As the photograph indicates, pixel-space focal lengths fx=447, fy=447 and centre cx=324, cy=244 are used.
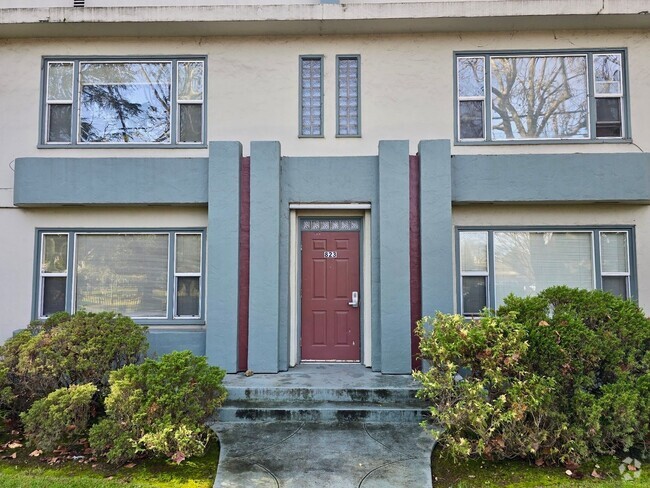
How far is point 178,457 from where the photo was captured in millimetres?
4684

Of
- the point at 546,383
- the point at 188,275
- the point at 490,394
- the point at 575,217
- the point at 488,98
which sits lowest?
the point at 490,394

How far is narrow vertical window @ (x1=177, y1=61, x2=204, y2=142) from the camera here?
8086mm

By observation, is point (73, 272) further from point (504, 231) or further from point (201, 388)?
point (504, 231)

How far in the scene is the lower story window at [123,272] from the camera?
7863mm

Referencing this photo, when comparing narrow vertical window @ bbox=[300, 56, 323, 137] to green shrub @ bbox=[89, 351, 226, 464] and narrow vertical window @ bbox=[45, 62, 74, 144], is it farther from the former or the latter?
green shrub @ bbox=[89, 351, 226, 464]

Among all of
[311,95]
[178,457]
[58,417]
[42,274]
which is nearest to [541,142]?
[311,95]

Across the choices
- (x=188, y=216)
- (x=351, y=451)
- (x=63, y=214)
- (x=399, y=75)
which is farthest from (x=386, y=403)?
(x=63, y=214)

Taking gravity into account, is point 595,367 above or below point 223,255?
below

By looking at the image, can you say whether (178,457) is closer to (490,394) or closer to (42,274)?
(490,394)

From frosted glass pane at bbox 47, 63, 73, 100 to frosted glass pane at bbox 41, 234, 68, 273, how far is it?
8.40 ft

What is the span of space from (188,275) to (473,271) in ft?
16.3

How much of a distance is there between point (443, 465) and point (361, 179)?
4390 mm

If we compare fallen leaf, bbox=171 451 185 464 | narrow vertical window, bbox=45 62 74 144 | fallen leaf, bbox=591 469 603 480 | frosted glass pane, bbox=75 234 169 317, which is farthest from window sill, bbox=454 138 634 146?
narrow vertical window, bbox=45 62 74 144

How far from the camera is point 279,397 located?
6.34 m
